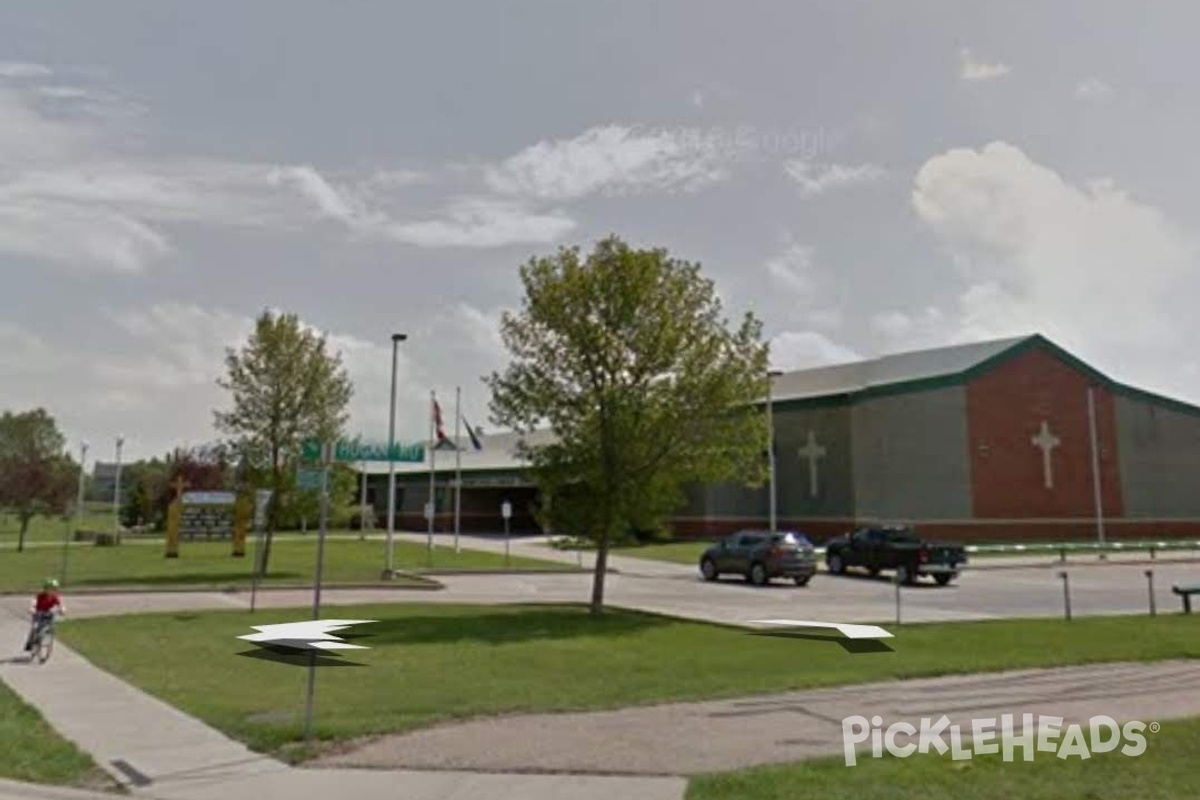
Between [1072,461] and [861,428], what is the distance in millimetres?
11338

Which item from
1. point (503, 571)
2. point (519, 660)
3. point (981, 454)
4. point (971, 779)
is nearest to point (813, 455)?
point (981, 454)

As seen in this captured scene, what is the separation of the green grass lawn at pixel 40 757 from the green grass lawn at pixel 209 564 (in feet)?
58.5

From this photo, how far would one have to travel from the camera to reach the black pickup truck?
31078 millimetres

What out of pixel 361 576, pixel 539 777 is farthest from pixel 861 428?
pixel 539 777

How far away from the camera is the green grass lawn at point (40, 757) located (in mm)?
7668

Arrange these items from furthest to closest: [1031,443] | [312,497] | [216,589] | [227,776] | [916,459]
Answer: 1. [1031,443]
2. [916,459]
3. [312,497]
4. [216,589]
5. [227,776]

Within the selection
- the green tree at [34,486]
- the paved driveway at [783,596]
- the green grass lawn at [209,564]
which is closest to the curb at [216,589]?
the paved driveway at [783,596]

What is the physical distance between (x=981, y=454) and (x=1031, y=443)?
11.3 feet

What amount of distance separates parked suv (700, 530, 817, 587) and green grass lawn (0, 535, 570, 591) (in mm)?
8616

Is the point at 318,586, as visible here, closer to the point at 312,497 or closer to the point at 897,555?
the point at 312,497

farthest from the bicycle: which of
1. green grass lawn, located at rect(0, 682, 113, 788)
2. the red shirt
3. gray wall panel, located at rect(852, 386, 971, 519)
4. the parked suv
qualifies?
gray wall panel, located at rect(852, 386, 971, 519)

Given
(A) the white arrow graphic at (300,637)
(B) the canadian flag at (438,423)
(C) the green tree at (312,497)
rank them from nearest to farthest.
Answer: (A) the white arrow graphic at (300,637), (C) the green tree at (312,497), (B) the canadian flag at (438,423)

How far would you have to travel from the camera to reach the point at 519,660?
14055mm

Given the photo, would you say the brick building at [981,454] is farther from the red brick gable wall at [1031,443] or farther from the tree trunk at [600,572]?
the tree trunk at [600,572]
